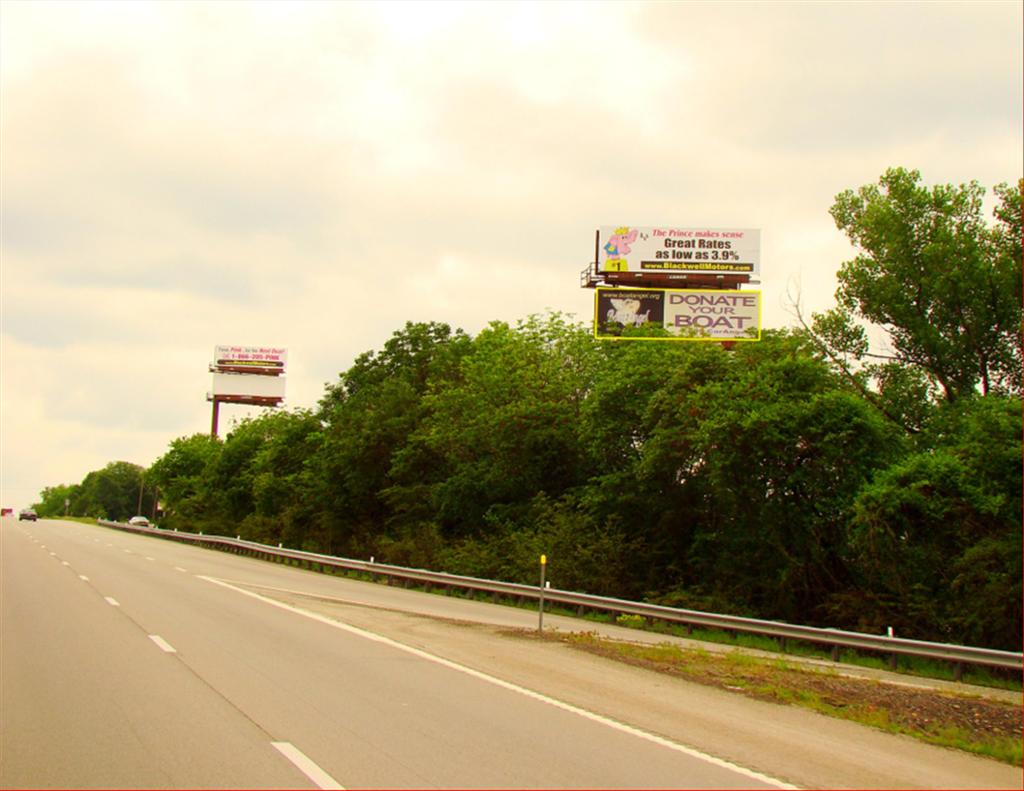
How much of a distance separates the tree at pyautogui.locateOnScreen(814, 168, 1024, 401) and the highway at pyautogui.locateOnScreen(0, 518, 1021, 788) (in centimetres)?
2892

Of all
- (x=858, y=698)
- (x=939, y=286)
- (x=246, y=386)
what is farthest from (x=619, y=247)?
(x=246, y=386)

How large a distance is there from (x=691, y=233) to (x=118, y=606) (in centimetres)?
4863

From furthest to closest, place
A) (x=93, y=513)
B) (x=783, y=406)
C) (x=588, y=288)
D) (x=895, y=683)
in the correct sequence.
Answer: (x=93, y=513)
(x=588, y=288)
(x=783, y=406)
(x=895, y=683)

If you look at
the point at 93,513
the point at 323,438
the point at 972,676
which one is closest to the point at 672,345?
the point at 972,676

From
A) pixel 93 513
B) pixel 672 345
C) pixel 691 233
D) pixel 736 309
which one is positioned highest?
pixel 691 233

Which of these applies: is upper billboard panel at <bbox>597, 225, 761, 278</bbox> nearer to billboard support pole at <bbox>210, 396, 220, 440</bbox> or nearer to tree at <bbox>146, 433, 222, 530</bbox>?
tree at <bbox>146, 433, 222, 530</bbox>

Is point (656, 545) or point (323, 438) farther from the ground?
point (323, 438)

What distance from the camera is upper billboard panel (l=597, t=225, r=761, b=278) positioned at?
63.0 metres

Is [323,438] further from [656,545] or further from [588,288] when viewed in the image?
[656,545]

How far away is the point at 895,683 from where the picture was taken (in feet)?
51.3

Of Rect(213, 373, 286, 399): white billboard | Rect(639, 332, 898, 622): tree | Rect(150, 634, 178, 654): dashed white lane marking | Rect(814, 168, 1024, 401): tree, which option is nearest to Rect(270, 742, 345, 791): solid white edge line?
Rect(150, 634, 178, 654): dashed white lane marking

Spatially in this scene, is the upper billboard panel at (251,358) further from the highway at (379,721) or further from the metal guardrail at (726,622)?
the highway at (379,721)

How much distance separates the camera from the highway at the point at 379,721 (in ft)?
25.3

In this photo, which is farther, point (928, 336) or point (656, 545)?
point (928, 336)
